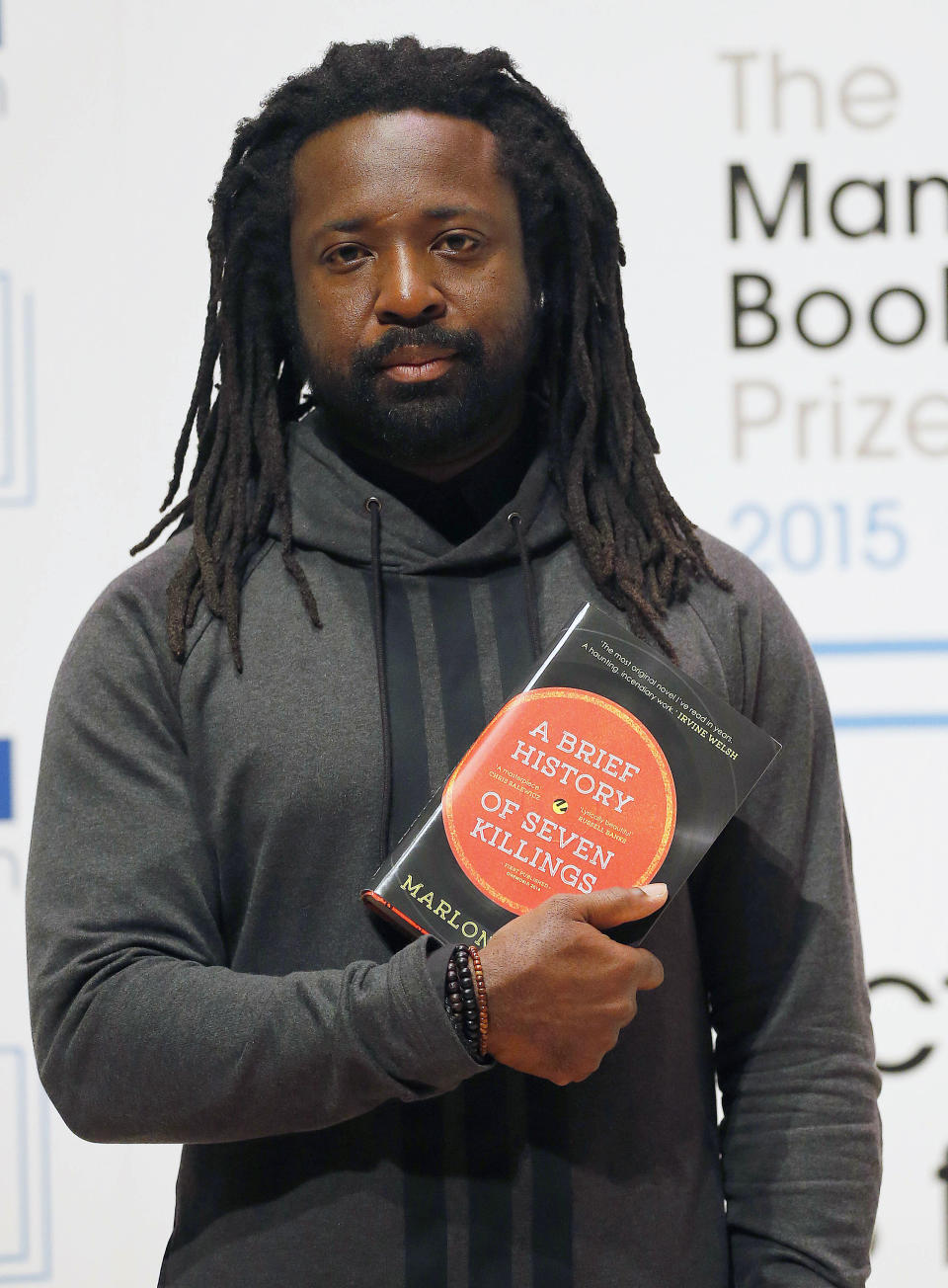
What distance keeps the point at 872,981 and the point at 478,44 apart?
1.09 m

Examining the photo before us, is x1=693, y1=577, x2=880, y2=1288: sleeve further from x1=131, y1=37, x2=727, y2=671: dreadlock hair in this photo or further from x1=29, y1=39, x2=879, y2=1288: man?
x1=131, y1=37, x2=727, y2=671: dreadlock hair

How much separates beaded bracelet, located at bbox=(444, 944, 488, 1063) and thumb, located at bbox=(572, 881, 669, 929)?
6cm

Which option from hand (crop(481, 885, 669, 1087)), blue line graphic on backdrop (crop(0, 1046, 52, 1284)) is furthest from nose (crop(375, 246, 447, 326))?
blue line graphic on backdrop (crop(0, 1046, 52, 1284))

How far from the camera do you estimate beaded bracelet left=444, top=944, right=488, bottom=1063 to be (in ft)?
2.58

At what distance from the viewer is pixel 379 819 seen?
90 centimetres

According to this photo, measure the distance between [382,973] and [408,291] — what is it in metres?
0.44

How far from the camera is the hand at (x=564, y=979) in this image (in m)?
0.79

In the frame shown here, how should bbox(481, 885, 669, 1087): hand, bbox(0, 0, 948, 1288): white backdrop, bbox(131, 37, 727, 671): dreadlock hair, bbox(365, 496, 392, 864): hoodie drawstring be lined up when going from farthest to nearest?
bbox(0, 0, 948, 1288): white backdrop < bbox(131, 37, 727, 671): dreadlock hair < bbox(365, 496, 392, 864): hoodie drawstring < bbox(481, 885, 669, 1087): hand

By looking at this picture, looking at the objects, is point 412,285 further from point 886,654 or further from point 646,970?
point 886,654

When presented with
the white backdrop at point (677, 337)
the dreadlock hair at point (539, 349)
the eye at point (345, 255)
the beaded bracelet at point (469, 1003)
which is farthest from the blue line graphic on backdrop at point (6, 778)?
the beaded bracelet at point (469, 1003)

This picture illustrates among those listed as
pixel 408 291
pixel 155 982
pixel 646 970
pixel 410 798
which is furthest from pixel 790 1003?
pixel 408 291

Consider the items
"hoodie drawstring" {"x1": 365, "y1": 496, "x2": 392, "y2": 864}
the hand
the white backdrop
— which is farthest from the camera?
the white backdrop

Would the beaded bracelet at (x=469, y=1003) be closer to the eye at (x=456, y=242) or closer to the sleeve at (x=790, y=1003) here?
the sleeve at (x=790, y=1003)

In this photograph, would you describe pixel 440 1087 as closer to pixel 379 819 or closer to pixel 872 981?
pixel 379 819
